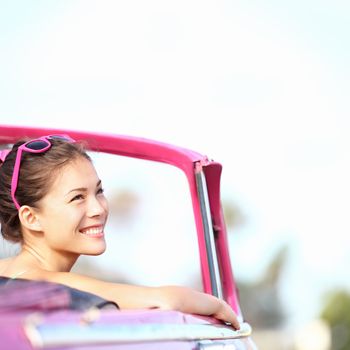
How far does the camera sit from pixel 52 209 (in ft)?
11.9

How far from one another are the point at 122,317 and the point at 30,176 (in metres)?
1.17

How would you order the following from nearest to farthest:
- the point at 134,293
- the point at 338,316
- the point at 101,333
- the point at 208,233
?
1. the point at 101,333
2. the point at 134,293
3. the point at 208,233
4. the point at 338,316

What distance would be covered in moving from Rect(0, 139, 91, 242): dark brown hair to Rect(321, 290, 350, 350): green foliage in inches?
1184

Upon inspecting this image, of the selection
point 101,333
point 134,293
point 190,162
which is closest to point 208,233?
point 190,162

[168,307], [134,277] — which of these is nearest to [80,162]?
[168,307]

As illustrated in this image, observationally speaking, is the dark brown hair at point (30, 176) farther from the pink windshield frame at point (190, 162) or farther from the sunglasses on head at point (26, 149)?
the pink windshield frame at point (190, 162)

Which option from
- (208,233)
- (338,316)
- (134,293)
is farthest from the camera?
(338,316)

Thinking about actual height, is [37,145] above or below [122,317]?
above

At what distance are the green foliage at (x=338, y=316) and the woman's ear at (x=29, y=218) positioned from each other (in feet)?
99.1

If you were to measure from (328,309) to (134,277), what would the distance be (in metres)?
34.6

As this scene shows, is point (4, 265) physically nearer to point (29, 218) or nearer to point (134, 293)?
point (29, 218)

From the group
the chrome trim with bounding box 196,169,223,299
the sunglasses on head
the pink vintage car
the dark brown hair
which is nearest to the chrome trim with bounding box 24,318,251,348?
the pink vintage car

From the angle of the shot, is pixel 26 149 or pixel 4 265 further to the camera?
pixel 26 149

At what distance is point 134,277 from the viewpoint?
202 inches
